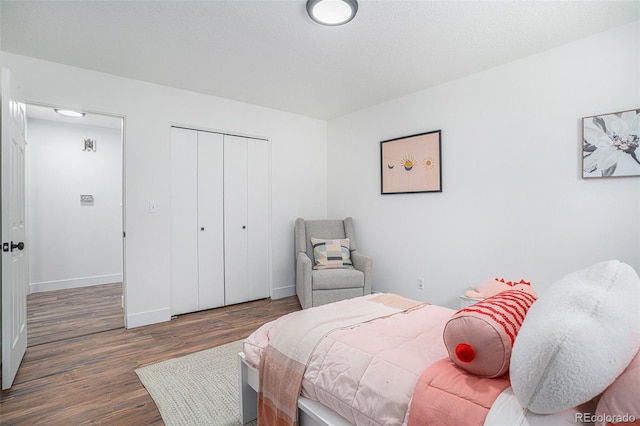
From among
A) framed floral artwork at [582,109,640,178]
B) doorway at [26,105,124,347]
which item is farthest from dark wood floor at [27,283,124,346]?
framed floral artwork at [582,109,640,178]

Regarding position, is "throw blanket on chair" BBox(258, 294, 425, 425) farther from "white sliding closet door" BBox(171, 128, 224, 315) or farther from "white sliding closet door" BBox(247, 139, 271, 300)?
→ "white sliding closet door" BBox(247, 139, 271, 300)

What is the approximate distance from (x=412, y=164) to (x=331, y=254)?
1.37 meters

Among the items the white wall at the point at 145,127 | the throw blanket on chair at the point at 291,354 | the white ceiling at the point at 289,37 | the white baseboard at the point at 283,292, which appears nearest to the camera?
the throw blanket on chair at the point at 291,354

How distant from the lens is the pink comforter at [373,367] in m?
1.10

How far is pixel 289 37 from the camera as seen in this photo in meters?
2.43

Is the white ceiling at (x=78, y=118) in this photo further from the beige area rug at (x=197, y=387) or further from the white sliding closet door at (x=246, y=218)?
the beige area rug at (x=197, y=387)

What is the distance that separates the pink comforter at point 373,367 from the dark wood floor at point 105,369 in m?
1.15

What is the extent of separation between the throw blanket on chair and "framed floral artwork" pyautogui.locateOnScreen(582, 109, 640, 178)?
1950 millimetres

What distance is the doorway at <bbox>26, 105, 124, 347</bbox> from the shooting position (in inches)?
180

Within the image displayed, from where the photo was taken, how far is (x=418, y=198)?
359 centimetres

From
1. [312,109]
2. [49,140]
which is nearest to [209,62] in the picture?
[312,109]

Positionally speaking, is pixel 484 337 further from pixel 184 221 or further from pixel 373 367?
pixel 184 221

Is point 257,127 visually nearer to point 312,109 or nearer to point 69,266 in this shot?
point 312,109

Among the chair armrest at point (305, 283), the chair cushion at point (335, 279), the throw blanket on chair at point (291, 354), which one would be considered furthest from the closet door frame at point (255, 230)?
the throw blanket on chair at point (291, 354)
